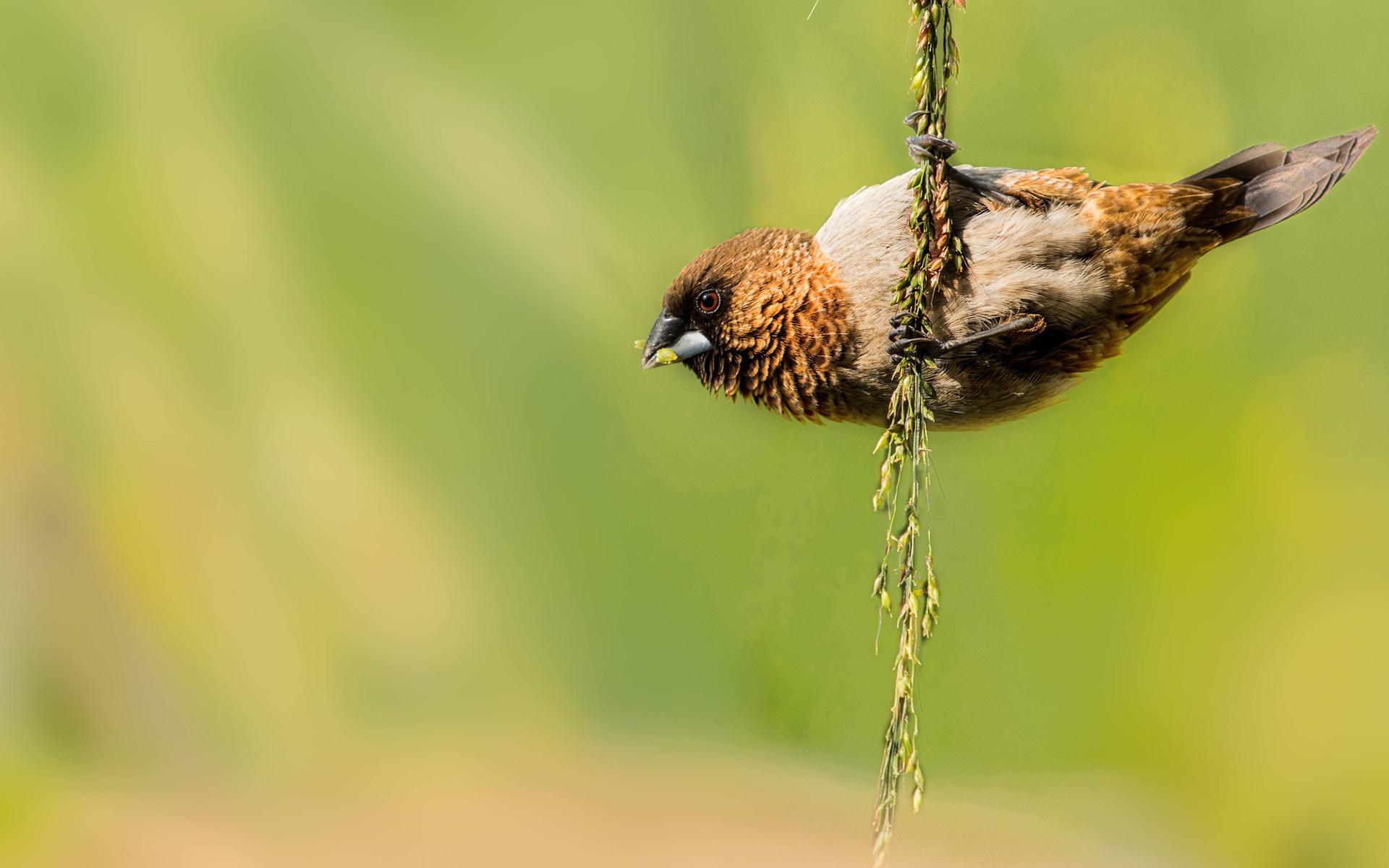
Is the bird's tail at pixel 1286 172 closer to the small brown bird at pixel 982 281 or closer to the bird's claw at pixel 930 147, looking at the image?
the small brown bird at pixel 982 281

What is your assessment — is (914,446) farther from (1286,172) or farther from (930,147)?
(1286,172)

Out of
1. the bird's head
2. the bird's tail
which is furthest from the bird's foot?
the bird's tail

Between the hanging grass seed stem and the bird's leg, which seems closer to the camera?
the hanging grass seed stem

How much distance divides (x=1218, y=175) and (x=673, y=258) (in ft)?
6.62

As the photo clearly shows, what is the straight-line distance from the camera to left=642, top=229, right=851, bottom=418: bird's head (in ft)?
5.74

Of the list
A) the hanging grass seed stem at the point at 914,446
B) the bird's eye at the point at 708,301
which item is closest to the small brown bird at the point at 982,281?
the bird's eye at the point at 708,301

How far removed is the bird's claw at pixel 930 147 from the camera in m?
1.42

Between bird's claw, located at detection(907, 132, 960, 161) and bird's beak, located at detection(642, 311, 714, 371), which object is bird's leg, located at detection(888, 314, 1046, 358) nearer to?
bird's claw, located at detection(907, 132, 960, 161)

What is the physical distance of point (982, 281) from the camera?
170 centimetres

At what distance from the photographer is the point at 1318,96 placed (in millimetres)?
2980

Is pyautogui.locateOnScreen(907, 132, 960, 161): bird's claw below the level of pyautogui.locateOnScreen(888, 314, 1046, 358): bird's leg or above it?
above

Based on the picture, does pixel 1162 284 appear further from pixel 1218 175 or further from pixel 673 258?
pixel 673 258

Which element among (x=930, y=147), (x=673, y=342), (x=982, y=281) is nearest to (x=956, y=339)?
(x=982, y=281)

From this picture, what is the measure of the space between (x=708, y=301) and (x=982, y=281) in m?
0.46
